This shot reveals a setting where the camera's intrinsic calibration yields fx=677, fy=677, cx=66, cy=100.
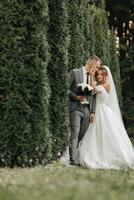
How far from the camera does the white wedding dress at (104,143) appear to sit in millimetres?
12484

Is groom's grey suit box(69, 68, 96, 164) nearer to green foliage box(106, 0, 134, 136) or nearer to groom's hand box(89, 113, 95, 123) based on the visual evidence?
groom's hand box(89, 113, 95, 123)

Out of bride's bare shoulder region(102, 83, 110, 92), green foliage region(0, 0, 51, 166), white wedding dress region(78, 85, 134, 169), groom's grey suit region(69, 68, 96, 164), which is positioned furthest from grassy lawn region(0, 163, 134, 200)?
bride's bare shoulder region(102, 83, 110, 92)

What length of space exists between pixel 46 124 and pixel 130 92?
21.3 m

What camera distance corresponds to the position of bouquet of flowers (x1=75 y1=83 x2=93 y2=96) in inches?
492

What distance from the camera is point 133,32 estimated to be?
32844 mm

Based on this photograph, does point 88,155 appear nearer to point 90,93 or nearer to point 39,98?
point 90,93

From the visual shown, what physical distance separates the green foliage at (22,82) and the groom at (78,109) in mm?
2246

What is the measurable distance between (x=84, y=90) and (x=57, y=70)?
31.8 inches

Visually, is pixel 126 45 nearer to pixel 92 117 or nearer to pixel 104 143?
pixel 92 117

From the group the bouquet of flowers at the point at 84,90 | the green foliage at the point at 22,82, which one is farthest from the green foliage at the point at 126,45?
the green foliage at the point at 22,82

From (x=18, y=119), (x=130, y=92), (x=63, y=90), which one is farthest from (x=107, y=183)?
(x=130, y=92)

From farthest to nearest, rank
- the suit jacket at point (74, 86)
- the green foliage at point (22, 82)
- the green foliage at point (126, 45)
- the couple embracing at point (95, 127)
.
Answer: the green foliage at point (126, 45) < the suit jacket at point (74, 86) < the couple embracing at point (95, 127) < the green foliage at point (22, 82)

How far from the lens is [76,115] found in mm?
12672

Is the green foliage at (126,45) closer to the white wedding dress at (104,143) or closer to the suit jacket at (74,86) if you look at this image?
the white wedding dress at (104,143)
